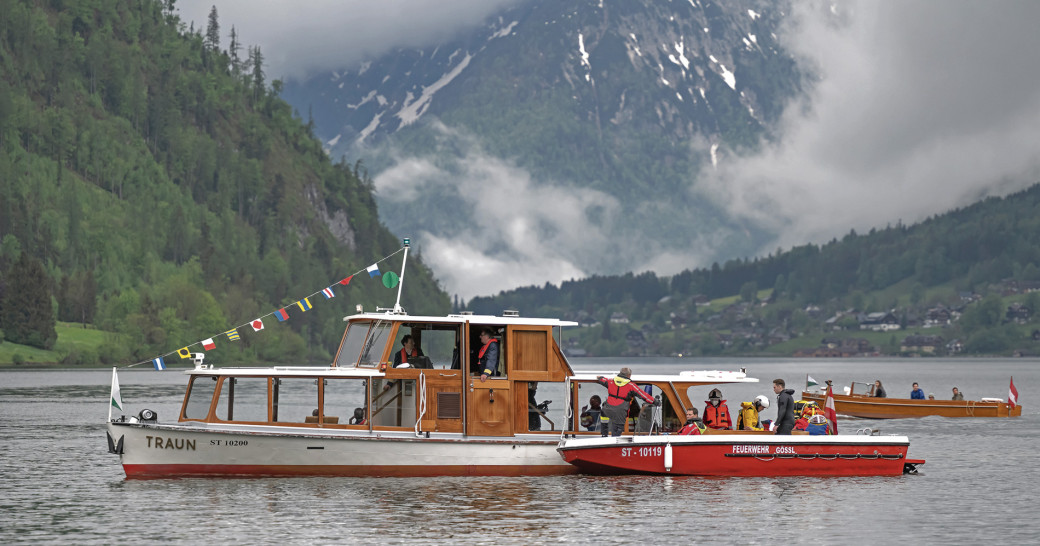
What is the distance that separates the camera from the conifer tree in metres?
165

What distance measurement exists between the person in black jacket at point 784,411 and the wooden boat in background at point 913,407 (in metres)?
34.7

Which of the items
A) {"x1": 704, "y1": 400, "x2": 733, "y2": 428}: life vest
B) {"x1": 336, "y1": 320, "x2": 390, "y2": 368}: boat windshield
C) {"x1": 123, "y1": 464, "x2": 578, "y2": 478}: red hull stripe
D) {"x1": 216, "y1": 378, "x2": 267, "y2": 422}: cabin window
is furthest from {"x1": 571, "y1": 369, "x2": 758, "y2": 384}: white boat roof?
{"x1": 216, "y1": 378, "x2": 267, "y2": 422}: cabin window

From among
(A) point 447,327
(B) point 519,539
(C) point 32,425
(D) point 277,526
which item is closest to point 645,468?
(A) point 447,327

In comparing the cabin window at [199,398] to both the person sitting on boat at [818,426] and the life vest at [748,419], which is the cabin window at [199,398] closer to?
the life vest at [748,419]

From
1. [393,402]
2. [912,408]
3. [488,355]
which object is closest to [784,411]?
[488,355]

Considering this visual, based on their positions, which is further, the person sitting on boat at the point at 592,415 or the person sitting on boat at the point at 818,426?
the person sitting on boat at the point at 818,426

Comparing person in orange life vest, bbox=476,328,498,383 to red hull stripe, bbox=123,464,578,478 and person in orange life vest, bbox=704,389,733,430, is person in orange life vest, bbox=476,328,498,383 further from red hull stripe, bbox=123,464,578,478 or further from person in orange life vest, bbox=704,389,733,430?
person in orange life vest, bbox=704,389,733,430

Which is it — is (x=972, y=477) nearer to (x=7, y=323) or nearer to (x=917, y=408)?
(x=917, y=408)

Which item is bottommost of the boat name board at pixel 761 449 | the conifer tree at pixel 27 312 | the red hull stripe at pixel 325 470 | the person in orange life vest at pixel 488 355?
the red hull stripe at pixel 325 470

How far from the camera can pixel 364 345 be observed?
3656cm

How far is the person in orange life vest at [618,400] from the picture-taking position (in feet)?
120

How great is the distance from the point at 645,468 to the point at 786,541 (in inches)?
341

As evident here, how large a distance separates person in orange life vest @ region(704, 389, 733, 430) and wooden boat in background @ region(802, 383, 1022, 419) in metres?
35.1

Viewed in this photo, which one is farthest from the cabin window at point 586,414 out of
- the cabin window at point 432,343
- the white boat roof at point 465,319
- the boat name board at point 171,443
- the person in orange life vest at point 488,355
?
the boat name board at point 171,443
